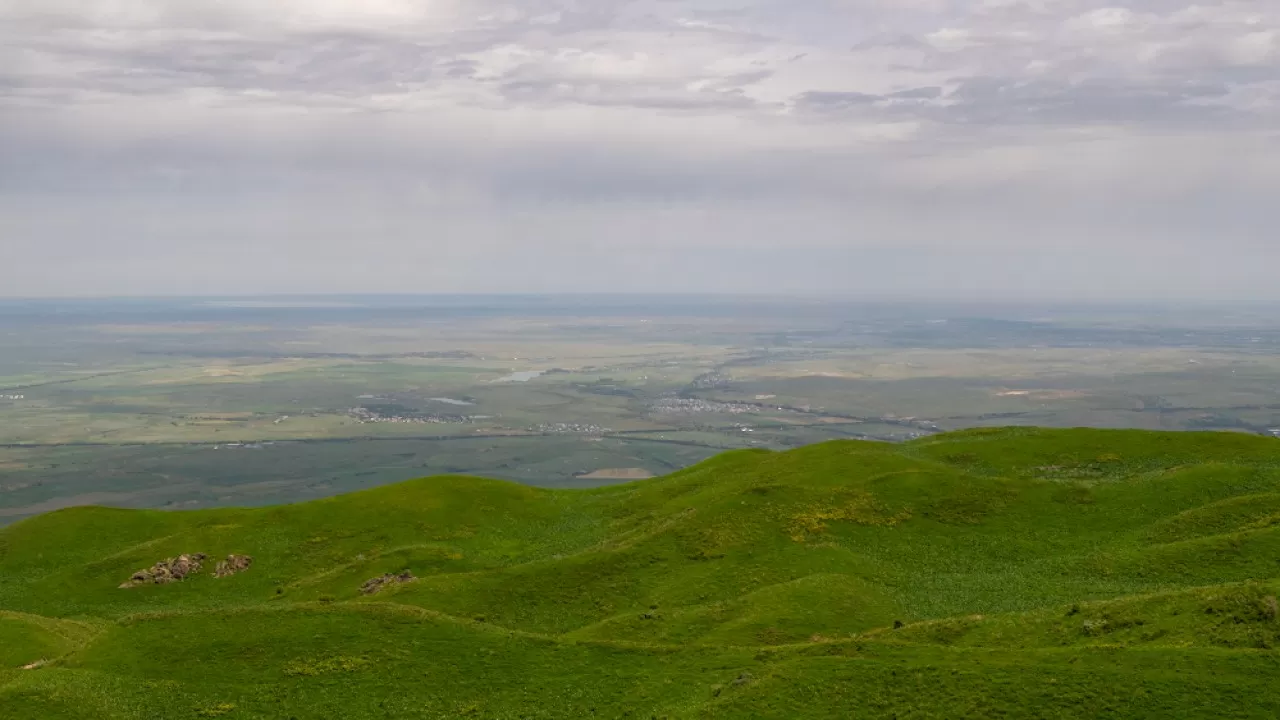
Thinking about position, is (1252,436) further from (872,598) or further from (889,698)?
(889,698)

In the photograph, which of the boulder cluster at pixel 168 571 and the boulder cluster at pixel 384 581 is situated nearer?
the boulder cluster at pixel 384 581

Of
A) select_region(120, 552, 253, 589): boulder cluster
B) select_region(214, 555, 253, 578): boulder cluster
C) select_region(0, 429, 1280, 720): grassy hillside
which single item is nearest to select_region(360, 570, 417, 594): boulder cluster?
select_region(0, 429, 1280, 720): grassy hillside

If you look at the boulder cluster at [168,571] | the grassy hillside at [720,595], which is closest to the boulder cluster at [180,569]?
the boulder cluster at [168,571]

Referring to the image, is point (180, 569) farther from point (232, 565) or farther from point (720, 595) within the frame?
point (720, 595)

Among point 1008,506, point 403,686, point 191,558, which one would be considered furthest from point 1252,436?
point 191,558

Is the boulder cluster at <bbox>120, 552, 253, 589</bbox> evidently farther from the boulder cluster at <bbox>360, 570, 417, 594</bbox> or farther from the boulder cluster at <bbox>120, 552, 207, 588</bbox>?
the boulder cluster at <bbox>360, 570, 417, 594</bbox>

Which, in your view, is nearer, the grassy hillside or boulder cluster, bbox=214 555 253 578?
the grassy hillside

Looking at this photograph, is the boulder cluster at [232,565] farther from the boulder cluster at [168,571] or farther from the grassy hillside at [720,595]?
the boulder cluster at [168,571]

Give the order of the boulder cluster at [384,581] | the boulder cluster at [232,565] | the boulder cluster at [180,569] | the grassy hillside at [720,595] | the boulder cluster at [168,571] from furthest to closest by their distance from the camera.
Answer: the boulder cluster at [232,565]
the boulder cluster at [180,569]
the boulder cluster at [168,571]
the boulder cluster at [384,581]
the grassy hillside at [720,595]

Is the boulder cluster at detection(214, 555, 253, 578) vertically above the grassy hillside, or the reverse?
the grassy hillside

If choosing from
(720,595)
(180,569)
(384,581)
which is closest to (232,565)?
(180,569)
